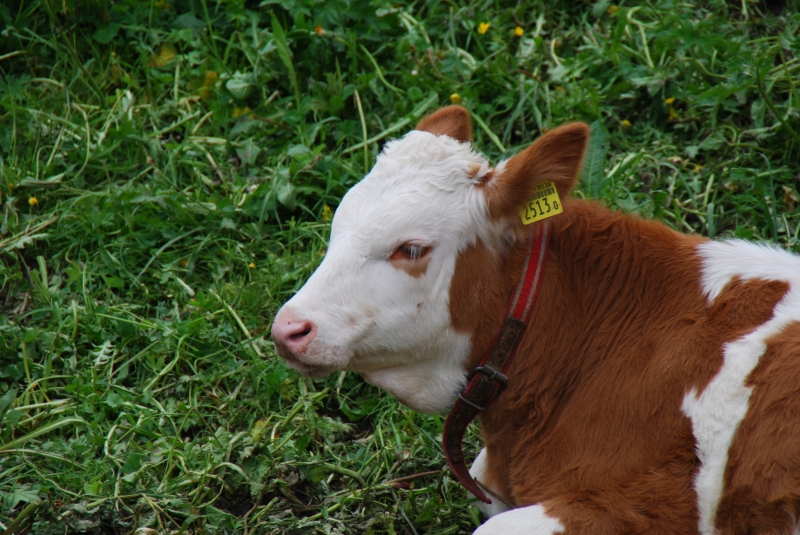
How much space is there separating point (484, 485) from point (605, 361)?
0.85 metres

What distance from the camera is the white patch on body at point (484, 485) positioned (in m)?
3.73

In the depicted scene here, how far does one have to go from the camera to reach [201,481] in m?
4.04

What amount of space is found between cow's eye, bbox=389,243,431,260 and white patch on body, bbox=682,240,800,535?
1162 mm

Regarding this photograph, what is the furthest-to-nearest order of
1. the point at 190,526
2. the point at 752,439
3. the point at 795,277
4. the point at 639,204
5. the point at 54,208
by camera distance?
the point at 54,208 → the point at 639,204 → the point at 190,526 → the point at 795,277 → the point at 752,439

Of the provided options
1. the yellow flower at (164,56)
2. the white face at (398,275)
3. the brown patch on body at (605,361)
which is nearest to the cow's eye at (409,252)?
the white face at (398,275)

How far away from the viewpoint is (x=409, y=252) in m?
3.31

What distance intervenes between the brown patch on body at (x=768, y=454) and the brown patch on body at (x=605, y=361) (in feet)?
0.44

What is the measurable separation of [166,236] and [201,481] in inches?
77.0

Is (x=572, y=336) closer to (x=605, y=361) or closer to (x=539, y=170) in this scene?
(x=605, y=361)

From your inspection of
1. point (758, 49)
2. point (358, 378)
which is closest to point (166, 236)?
point (358, 378)

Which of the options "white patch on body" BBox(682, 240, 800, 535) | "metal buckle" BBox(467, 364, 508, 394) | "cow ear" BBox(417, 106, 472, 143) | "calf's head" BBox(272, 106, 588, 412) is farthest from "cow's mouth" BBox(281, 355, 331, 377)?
"white patch on body" BBox(682, 240, 800, 535)

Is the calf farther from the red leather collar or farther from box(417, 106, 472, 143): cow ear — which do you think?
box(417, 106, 472, 143): cow ear

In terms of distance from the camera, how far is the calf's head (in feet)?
10.6

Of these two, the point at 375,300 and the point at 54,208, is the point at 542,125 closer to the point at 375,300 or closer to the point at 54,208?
the point at 375,300
